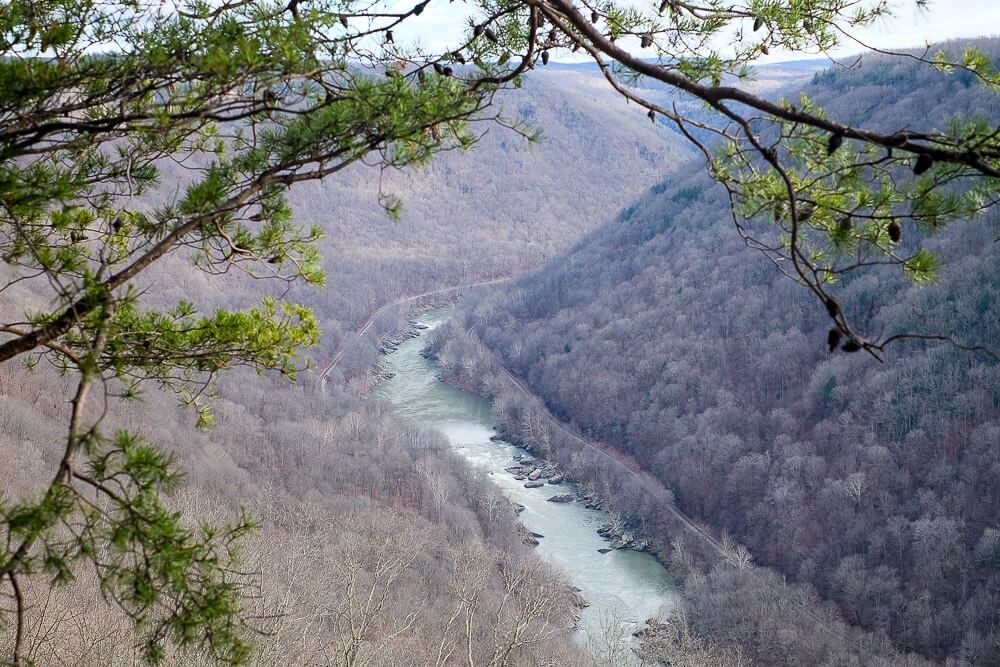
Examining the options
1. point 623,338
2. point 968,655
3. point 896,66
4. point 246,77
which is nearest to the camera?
point 246,77

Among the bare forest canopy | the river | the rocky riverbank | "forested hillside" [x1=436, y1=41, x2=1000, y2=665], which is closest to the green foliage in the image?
the bare forest canopy

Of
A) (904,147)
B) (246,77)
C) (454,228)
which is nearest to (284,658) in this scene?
(246,77)

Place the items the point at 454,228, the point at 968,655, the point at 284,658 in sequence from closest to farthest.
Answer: the point at 284,658
the point at 968,655
the point at 454,228

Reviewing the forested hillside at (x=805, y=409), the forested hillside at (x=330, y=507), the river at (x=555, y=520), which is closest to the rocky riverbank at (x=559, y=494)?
the river at (x=555, y=520)

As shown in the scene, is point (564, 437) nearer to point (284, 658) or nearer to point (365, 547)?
point (365, 547)

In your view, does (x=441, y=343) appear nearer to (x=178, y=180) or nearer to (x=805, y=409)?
(x=805, y=409)
